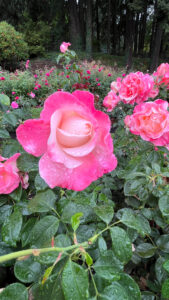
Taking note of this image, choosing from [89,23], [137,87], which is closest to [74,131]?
[137,87]

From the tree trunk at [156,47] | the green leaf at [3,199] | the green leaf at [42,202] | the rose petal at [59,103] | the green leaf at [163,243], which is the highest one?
the rose petal at [59,103]

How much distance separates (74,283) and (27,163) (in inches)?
11.0

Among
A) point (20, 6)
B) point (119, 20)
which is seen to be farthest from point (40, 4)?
point (119, 20)

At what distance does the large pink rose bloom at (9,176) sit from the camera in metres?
0.52

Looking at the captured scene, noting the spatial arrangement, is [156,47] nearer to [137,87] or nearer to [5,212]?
[137,87]

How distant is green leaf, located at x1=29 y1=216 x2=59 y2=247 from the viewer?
18.8 inches

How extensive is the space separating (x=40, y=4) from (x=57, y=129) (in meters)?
14.2

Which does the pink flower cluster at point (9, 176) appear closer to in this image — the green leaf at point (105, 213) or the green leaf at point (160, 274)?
the green leaf at point (105, 213)

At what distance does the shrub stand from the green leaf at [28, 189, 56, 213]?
28.4ft

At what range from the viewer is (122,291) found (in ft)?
1.49

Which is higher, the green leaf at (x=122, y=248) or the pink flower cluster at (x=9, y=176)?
the pink flower cluster at (x=9, y=176)

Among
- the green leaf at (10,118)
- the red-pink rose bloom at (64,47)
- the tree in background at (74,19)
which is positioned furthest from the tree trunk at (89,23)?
the green leaf at (10,118)

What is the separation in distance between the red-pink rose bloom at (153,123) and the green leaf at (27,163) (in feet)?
1.10

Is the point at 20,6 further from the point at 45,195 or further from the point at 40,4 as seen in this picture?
the point at 45,195
